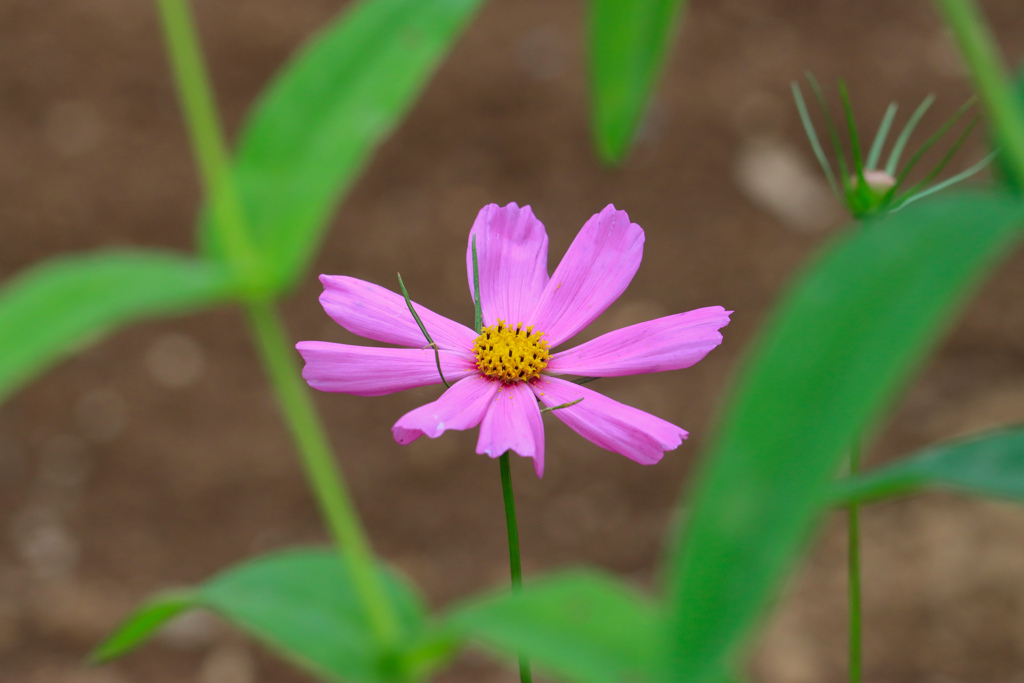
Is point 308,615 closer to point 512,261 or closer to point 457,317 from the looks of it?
point 512,261

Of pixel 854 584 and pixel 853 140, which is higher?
pixel 853 140

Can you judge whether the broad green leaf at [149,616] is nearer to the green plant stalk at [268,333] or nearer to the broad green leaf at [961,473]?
the green plant stalk at [268,333]

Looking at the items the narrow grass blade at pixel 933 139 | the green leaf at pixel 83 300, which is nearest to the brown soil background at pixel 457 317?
the narrow grass blade at pixel 933 139

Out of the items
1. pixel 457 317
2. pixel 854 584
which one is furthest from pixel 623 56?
pixel 457 317

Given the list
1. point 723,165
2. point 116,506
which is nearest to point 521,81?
point 723,165

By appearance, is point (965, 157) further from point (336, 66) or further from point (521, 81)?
point (336, 66)

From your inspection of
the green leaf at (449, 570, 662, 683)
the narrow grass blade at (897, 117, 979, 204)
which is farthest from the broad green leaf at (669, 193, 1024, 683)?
the narrow grass blade at (897, 117, 979, 204)

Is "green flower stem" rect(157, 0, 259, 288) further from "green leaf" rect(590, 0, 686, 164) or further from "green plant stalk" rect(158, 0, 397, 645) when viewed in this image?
"green leaf" rect(590, 0, 686, 164)
